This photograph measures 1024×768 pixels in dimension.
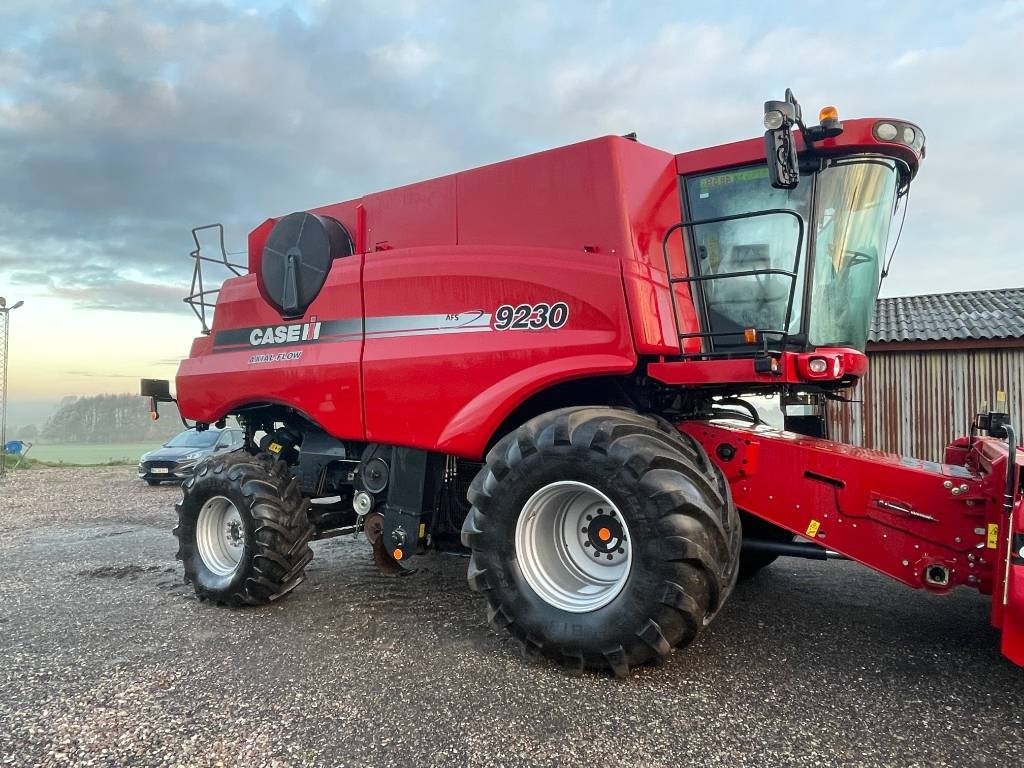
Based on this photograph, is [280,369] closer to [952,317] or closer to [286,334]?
[286,334]

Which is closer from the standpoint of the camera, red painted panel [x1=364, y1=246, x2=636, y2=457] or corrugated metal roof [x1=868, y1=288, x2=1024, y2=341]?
red painted panel [x1=364, y1=246, x2=636, y2=457]

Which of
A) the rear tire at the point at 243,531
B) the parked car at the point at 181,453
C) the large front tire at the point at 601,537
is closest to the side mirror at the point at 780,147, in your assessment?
the large front tire at the point at 601,537

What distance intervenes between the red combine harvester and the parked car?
32.9 feet

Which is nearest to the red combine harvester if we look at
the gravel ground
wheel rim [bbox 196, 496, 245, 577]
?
wheel rim [bbox 196, 496, 245, 577]

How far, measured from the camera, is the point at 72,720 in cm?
317

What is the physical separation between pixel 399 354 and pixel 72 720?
2560mm

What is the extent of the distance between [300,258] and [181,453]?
1160cm

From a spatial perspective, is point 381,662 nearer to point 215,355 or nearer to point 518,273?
point 518,273

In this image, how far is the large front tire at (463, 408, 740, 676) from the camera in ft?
10.8

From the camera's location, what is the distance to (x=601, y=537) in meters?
3.79

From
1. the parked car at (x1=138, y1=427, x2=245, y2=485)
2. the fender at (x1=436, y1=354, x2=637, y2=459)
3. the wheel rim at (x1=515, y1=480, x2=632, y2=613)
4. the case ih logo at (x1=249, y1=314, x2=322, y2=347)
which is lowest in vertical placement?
the parked car at (x1=138, y1=427, x2=245, y2=485)

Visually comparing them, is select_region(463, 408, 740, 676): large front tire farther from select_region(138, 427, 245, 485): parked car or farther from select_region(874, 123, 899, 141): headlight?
select_region(138, 427, 245, 485): parked car

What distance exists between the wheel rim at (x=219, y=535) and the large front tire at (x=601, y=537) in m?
2.43

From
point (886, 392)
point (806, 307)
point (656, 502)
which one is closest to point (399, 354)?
point (656, 502)
